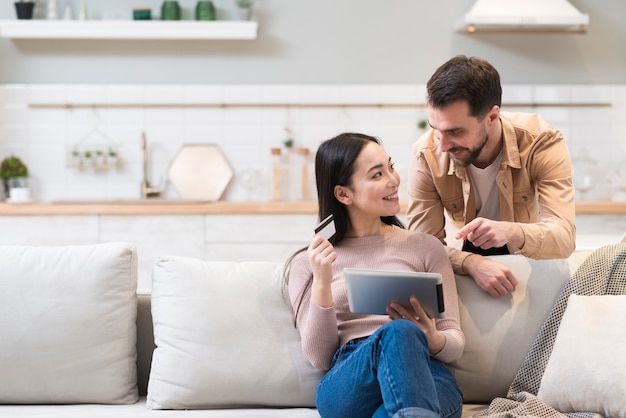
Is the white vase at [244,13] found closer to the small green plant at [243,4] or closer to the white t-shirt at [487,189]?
the small green plant at [243,4]

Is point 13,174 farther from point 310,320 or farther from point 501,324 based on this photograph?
point 501,324

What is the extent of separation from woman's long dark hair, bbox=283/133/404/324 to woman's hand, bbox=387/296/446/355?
1.03ft

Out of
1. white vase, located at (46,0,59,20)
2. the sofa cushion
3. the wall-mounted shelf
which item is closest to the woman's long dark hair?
the sofa cushion

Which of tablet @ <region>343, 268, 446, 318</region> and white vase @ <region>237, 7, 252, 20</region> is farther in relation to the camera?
white vase @ <region>237, 7, 252, 20</region>

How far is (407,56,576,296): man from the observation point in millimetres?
2525

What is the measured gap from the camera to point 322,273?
2314 millimetres

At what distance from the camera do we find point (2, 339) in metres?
2.50

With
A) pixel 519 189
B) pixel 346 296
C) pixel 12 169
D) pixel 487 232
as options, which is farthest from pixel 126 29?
pixel 487 232

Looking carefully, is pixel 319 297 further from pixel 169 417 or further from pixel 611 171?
pixel 611 171

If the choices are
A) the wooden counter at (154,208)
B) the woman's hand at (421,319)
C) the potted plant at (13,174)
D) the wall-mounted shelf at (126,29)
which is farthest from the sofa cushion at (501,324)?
the potted plant at (13,174)

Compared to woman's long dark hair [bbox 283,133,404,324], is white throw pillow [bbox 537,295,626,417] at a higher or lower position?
lower

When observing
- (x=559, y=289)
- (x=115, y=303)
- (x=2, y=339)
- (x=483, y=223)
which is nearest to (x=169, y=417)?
(x=115, y=303)

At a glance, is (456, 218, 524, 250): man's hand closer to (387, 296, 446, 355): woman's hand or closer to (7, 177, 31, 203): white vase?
(387, 296, 446, 355): woman's hand

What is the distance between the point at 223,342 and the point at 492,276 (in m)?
0.83
